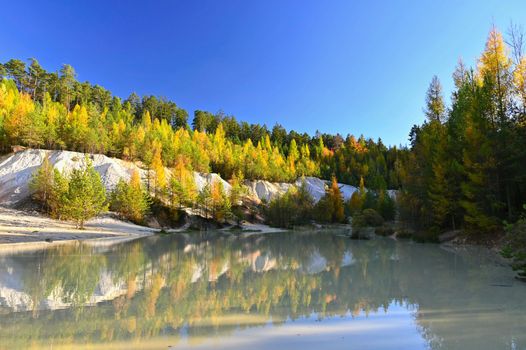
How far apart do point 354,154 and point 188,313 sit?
5149 inches

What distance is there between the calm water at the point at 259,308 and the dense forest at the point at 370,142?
1156cm

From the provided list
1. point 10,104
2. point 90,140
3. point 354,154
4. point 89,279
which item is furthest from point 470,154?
point 354,154

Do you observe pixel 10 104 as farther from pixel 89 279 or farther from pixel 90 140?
pixel 89 279

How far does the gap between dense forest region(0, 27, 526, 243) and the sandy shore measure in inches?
768

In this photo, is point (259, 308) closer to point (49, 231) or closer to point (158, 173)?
point (49, 231)

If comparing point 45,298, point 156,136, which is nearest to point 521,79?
point 45,298

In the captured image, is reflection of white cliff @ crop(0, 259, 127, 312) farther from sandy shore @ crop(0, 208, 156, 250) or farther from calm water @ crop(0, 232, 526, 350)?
sandy shore @ crop(0, 208, 156, 250)

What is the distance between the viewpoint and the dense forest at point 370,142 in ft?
79.6

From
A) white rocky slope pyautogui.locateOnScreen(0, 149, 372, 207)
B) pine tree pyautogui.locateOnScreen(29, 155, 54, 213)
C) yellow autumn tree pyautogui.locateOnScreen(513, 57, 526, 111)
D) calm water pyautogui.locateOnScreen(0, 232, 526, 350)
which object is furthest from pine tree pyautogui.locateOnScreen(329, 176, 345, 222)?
calm water pyautogui.locateOnScreen(0, 232, 526, 350)

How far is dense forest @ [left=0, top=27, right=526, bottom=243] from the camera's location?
24.2 meters

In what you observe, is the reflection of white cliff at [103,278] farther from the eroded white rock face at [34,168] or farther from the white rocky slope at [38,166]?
the white rocky slope at [38,166]

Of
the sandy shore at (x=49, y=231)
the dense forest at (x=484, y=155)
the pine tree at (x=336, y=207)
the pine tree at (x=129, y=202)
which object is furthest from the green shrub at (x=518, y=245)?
the pine tree at (x=336, y=207)

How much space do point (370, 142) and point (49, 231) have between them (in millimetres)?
133902

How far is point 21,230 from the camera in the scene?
3406 cm
